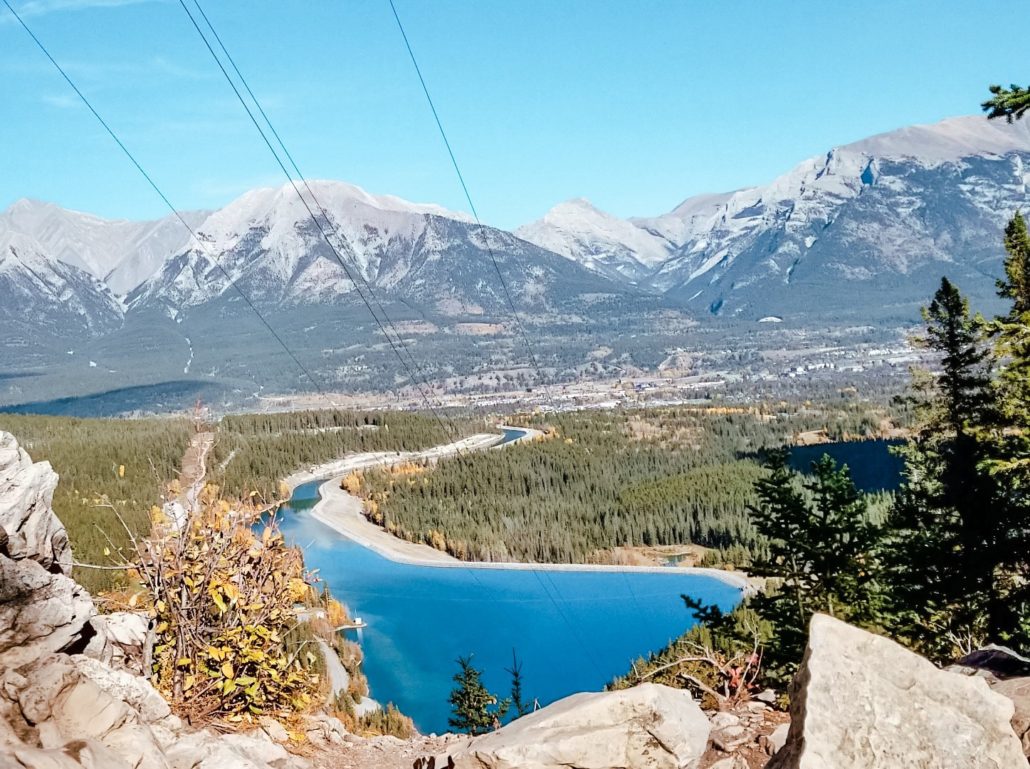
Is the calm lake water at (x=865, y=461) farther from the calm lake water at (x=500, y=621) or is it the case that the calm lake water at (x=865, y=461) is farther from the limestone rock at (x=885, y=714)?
the limestone rock at (x=885, y=714)

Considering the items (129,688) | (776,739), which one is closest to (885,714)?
(776,739)

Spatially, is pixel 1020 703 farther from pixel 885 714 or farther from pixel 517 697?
pixel 517 697

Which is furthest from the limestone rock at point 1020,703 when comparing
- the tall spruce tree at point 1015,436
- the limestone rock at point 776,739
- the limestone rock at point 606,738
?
the tall spruce tree at point 1015,436

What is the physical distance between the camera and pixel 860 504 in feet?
46.9

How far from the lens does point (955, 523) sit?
15453 millimetres

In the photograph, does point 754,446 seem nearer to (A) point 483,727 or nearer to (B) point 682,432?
(B) point 682,432

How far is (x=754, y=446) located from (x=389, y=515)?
51.9 metres

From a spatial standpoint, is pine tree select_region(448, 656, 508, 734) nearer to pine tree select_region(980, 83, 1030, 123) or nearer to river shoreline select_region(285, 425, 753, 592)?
pine tree select_region(980, 83, 1030, 123)

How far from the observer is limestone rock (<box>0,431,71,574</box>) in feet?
26.4

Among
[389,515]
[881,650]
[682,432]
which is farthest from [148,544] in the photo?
[682,432]

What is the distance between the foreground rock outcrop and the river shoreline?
42637mm

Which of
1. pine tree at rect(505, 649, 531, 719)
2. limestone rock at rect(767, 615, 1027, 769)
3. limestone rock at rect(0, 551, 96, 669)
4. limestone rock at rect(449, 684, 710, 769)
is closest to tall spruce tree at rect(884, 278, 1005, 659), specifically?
pine tree at rect(505, 649, 531, 719)

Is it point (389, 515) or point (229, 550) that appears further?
point (389, 515)

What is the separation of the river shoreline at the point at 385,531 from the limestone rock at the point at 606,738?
42.0 meters
